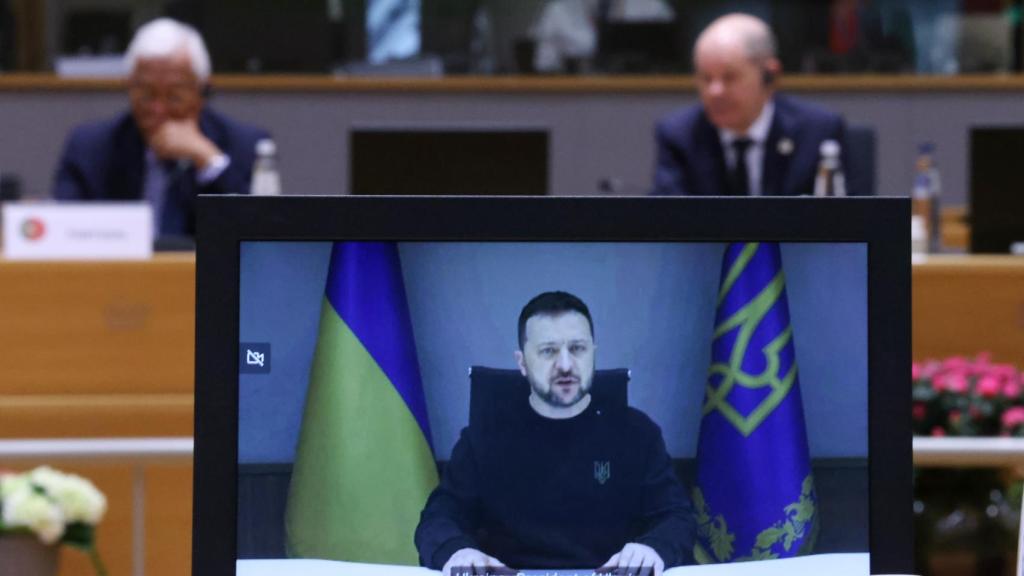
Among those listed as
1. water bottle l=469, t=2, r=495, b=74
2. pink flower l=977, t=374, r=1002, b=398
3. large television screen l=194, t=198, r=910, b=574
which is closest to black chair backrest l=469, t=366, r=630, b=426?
large television screen l=194, t=198, r=910, b=574

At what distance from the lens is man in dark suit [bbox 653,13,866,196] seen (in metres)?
4.12

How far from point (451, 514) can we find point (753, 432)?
0.18 meters

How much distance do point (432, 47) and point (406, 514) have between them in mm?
6602

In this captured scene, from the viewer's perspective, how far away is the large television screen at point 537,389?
1.00 meters

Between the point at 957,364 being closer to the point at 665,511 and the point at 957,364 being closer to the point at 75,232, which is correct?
the point at 75,232

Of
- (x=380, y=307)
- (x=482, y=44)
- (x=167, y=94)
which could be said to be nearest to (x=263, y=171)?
(x=167, y=94)

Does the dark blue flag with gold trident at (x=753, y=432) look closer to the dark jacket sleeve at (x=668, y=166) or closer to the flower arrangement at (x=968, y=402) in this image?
the flower arrangement at (x=968, y=402)

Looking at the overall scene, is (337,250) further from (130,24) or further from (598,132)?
(130,24)

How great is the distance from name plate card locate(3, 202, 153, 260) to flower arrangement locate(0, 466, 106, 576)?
146 cm

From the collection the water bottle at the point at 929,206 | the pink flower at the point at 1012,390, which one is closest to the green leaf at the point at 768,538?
the pink flower at the point at 1012,390

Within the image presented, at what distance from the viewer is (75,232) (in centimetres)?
335

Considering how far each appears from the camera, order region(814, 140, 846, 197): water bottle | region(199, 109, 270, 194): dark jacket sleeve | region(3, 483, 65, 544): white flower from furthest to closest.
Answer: region(199, 109, 270, 194): dark jacket sleeve → region(814, 140, 846, 197): water bottle → region(3, 483, 65, 544): white flower

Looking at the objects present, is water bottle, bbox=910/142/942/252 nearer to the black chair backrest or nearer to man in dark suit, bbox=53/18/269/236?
man in dark suit, bbox=53/18/269/236

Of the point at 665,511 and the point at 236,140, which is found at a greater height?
the point at 236,140
